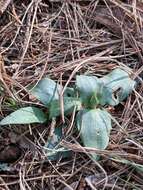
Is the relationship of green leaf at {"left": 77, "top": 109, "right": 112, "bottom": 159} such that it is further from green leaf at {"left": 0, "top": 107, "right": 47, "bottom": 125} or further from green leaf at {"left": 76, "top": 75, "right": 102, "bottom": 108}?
green leaf at {"left": 0, "top": 107, "right": 47, "bottom": 125}

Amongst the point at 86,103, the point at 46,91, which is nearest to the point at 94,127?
the point at 86,103

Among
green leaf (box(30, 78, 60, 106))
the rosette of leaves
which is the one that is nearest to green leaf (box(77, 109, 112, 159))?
the rosette of leaves

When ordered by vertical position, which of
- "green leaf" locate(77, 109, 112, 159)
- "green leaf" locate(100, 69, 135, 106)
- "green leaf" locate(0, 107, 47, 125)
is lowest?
"green leaf" locate(77, 109, 112, 159)

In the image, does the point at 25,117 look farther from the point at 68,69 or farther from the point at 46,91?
the point at 68,69

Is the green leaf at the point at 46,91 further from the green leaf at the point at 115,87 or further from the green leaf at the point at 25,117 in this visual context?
the green leaf at the point at 115,87

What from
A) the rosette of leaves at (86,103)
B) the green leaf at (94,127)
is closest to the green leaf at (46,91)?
the rosette of leaves at (86,103)

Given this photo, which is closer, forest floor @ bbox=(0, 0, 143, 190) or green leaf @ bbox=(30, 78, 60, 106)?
forest floor @ bbox=(0, 0, 143, 190)
